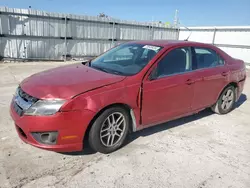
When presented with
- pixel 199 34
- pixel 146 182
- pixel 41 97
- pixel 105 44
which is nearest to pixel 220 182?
pixel 146 182

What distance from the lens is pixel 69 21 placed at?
11680 mm

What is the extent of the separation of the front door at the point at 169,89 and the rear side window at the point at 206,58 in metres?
0.23

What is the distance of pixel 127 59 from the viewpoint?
3.92 meters

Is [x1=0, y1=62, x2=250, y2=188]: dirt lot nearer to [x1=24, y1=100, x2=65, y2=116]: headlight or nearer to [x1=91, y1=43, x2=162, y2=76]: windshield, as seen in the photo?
[x1=24, y1=100, x2=65, y2=116]: headlight

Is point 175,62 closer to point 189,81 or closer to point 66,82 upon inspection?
point 189,81

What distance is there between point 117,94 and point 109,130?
1.70ft

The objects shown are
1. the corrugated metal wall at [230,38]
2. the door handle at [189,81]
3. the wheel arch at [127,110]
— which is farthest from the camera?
the corrugated metal wall at [230,38]

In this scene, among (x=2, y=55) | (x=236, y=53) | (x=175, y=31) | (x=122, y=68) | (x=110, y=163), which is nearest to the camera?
(x=110, y=163)

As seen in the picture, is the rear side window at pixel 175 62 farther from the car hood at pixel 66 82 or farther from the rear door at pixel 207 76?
the car hood at pixel 66 82

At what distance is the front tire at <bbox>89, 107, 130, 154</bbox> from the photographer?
296 cm

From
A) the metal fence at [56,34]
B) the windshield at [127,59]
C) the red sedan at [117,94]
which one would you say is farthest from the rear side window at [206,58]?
the metal fence at [56,34]

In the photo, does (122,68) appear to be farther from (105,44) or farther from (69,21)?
(105,44)

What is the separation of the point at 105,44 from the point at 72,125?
1101cm

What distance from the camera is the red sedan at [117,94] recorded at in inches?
107
